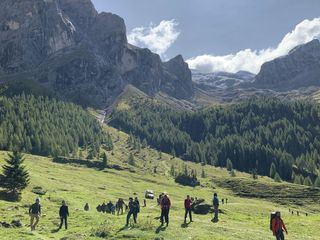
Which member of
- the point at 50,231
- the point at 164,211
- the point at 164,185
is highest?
the point at 164,185

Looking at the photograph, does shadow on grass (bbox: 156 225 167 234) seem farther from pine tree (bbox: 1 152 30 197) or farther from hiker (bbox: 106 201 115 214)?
pine tree (bbox: 1 152 30 197)

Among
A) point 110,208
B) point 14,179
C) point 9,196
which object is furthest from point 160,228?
point 14,179

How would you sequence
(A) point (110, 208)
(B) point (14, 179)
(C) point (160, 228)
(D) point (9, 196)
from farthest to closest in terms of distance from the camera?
(B) point (14, 179) → (D) point (9, 196) → (A) point (110, 208) → (C) point (160, 228)

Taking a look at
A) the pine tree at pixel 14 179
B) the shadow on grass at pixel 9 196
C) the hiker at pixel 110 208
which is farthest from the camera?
the pine tree at pixel 14 179

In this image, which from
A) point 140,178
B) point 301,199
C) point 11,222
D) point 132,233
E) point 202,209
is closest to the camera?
point 132,233

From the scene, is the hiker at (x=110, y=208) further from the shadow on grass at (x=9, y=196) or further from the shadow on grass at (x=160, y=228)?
the shadow on grass at (x=160, y=228)

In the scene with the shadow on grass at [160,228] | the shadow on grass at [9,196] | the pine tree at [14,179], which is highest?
the pine tree at [14,179]

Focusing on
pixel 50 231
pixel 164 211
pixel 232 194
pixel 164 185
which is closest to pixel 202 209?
pixel 164 211

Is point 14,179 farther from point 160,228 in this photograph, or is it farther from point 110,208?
point 160,228

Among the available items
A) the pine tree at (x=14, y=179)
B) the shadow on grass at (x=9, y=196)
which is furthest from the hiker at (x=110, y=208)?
the pine tree at (x=14, y=179)

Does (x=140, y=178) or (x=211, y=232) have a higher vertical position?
(x=140, y=178)

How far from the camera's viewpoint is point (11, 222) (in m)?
43.6

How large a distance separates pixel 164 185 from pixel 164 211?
4858 inches

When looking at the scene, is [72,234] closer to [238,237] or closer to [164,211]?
[164,211]
